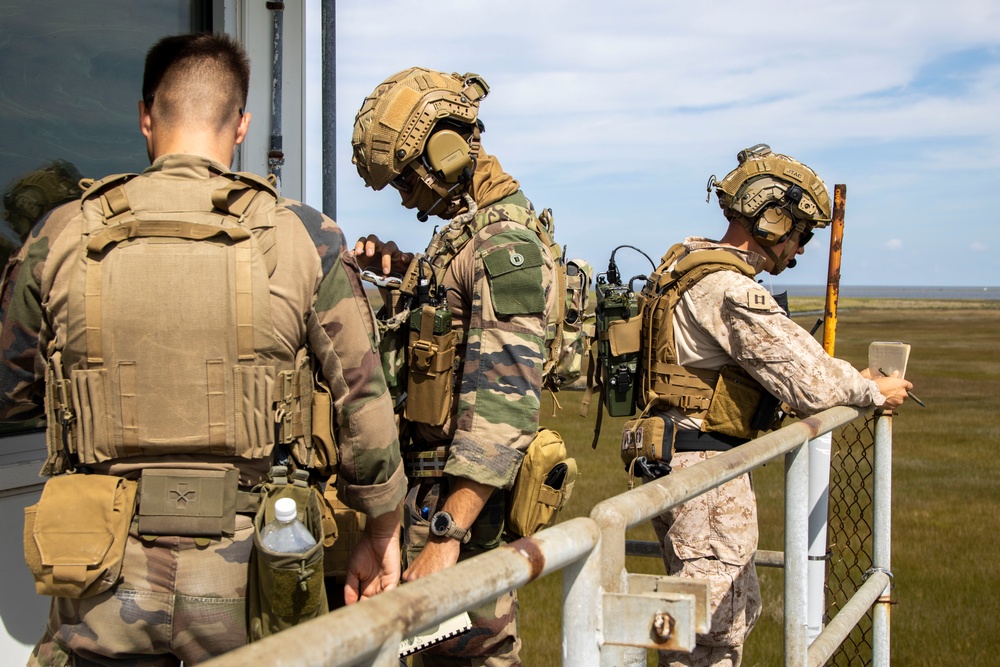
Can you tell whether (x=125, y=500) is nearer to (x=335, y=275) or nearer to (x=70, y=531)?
(x=70, y=531)

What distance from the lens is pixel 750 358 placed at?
147 inches

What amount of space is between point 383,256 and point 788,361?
1580 mm

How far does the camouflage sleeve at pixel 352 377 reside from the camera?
7.89 feet

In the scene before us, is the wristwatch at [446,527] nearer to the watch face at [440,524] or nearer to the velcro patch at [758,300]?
the watch face at [440,524]

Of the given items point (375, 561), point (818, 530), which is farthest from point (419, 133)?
point (818, 530)

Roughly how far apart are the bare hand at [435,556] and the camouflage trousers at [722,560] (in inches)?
48.1

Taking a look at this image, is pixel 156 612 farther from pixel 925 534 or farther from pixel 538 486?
pixel 925 534

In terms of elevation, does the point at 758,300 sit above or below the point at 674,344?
above

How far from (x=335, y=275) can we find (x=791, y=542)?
1.48 metres

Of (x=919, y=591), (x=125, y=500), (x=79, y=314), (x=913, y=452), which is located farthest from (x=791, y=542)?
(x=913, y=452)

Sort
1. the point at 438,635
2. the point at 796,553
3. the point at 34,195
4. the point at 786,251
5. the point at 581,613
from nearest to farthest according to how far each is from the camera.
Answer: the point at 581,613 < the point at 438,635 < the point at 796,553 < the point at 34,195 < the point at 786,251

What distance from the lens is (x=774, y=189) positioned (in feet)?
13.8

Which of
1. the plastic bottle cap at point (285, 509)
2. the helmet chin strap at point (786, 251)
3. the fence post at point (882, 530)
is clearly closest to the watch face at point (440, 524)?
the plastic bottle cap at point (285, 509)

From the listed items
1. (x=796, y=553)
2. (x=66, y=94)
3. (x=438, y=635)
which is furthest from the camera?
(x=66, y=94)
